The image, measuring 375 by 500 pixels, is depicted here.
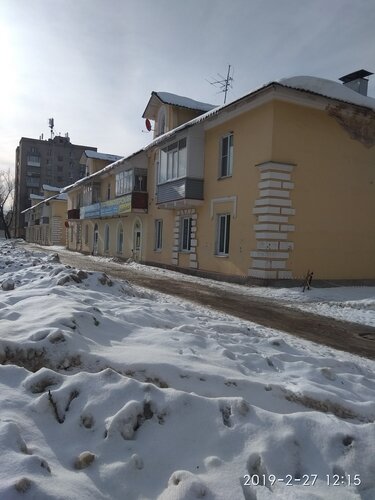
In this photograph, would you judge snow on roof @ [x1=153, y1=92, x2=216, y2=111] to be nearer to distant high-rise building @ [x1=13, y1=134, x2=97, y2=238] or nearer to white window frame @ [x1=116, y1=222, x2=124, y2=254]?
white window frame @ [x1=116, y1=222, x2=124, y2=254]

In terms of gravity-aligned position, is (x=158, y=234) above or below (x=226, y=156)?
below

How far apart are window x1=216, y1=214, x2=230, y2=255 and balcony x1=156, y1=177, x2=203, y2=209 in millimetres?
1410

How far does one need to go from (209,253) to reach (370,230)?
5.92m

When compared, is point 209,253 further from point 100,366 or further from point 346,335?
point 100,366

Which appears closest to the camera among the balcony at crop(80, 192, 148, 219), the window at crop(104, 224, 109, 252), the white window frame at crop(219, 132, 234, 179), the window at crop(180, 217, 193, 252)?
the white window frame at crop(219, 132, 234, 179)

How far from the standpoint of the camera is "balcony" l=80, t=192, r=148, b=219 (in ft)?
72.9

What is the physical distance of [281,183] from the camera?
12977 mm

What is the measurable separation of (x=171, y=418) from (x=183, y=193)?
557 inches

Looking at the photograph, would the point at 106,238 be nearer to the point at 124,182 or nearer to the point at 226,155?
the point at 124,182

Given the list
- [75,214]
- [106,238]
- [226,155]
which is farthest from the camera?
[75,214]

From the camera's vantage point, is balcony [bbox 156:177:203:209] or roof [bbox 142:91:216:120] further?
roof [bbox 142:91:216:120]

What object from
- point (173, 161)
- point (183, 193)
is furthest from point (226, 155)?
point (173, 161)

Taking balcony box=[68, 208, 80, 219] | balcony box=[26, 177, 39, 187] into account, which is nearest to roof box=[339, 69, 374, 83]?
balcony box=[68, 208, 80, 219]

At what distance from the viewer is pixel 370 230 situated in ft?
48.0
